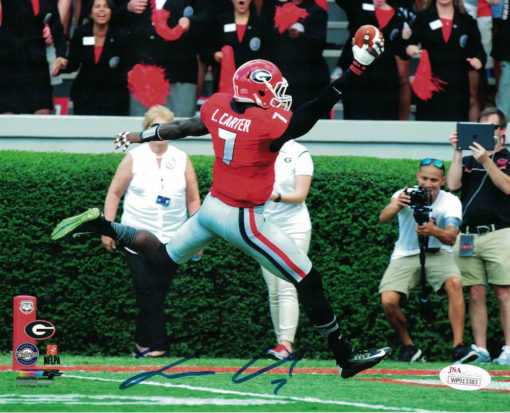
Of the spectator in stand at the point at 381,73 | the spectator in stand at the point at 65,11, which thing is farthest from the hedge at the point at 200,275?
the spectator in stand at the point at 65,11

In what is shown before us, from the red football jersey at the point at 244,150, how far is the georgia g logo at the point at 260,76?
0.18 meters

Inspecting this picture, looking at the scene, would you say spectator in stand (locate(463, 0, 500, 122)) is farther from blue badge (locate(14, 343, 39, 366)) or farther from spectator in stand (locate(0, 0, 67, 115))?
blue badge (locate(14, 343, 39, 366))

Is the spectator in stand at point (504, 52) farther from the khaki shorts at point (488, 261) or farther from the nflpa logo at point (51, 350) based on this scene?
the nflpa logo at point (51, 350)

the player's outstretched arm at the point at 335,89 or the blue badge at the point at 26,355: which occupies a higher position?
the player's outstretched arm at the point at 335,89

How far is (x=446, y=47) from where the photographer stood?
1066cm

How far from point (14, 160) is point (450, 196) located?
3.89m

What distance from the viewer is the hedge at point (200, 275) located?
9180 mm

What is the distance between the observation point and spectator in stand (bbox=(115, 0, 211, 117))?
10.5m

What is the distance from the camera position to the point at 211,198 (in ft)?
22.7

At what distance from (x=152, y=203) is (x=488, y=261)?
2.95m

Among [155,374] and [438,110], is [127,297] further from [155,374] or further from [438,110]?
[438,110]
